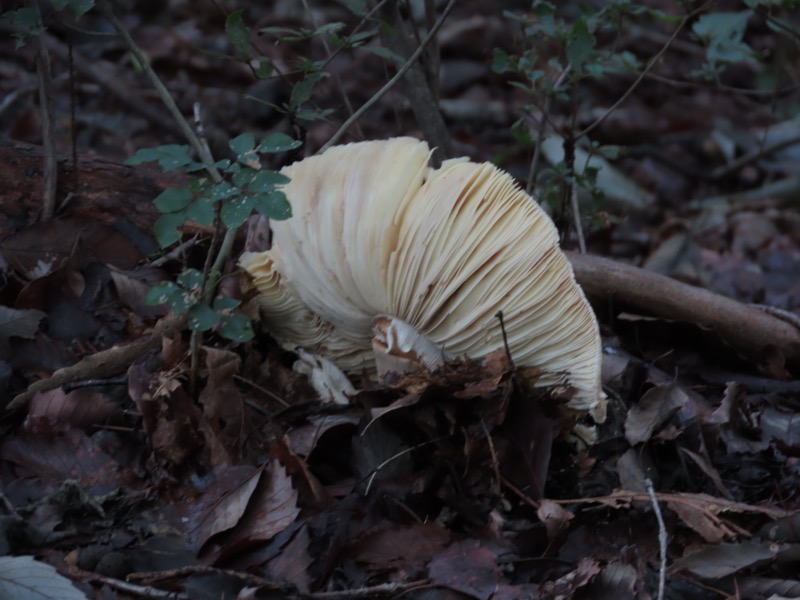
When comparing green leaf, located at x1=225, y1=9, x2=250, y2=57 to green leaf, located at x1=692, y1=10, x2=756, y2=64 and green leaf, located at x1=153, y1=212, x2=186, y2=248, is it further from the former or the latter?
green leaf, located at x1=692, y1=10, x2=756, y2=64

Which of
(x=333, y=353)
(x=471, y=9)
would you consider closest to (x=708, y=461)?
(x=333, y=353)

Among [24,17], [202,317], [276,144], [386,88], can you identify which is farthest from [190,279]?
[386,88]

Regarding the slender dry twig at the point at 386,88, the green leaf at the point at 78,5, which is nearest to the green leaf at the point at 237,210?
the slender dry twig at the point at 386,88

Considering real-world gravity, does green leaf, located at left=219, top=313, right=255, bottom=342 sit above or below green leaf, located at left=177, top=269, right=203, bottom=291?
below

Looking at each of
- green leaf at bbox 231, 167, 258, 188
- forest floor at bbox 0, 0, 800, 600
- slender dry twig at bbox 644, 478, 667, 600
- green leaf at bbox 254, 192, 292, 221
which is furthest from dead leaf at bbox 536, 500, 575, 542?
green leaf at bbox 231, 167, 258, 188

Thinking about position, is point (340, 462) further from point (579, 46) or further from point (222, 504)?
point (579, 46)

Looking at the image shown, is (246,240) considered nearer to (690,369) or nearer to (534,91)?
(534,91)
